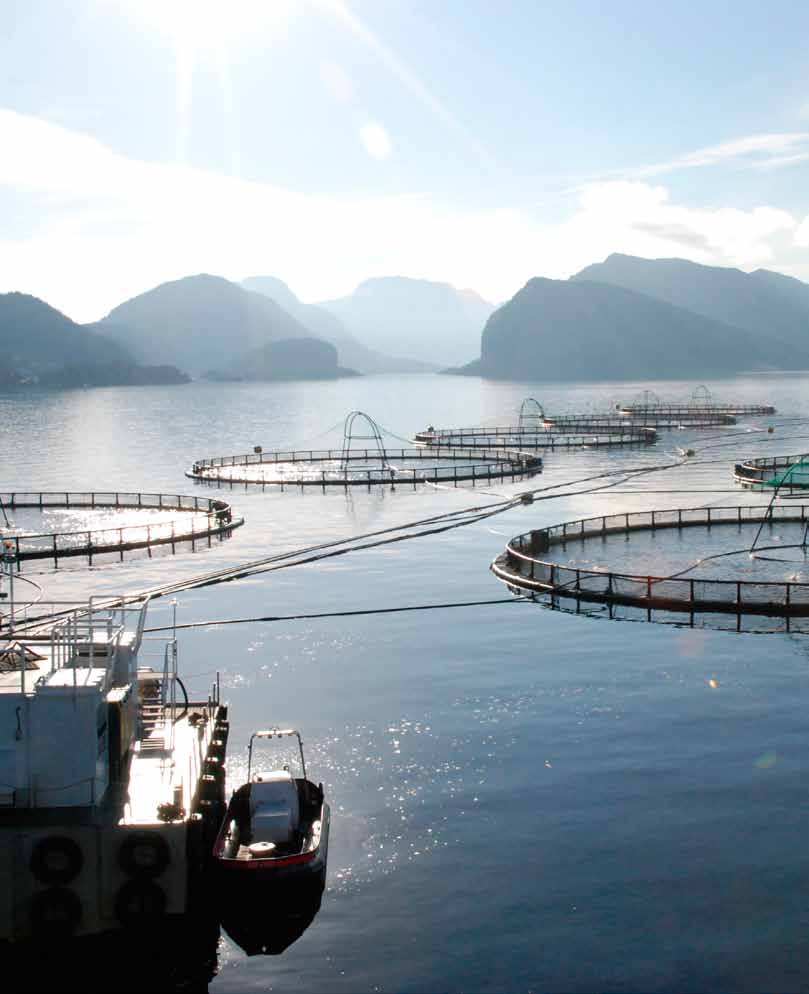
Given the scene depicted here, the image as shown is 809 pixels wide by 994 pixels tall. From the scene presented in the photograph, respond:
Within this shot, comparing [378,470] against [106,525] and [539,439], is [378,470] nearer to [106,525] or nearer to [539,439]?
[106,525]

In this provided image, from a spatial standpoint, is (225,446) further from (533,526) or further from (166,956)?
(166,956)

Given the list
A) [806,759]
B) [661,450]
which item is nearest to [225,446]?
[661,450]

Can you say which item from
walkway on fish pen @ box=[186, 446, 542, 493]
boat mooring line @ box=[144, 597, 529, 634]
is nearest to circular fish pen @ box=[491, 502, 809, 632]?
boat mooring line @ box=[144, 597, 529, 634]

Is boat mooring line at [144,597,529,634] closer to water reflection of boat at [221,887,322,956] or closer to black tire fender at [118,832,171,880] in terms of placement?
water reflection of boat at [221,887,322,956]

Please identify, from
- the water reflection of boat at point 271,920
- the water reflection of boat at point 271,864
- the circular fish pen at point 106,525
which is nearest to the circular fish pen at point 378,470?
the circular fish pen at point 106,525

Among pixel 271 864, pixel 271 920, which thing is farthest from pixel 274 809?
pixel 271 920

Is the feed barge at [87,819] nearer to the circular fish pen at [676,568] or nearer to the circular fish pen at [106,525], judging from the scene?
the circular fish pen at [676,568]
